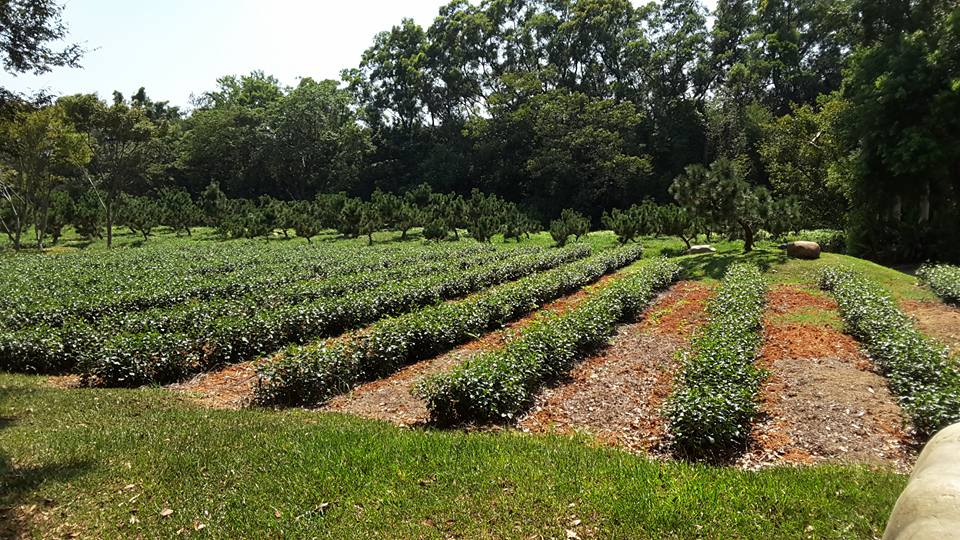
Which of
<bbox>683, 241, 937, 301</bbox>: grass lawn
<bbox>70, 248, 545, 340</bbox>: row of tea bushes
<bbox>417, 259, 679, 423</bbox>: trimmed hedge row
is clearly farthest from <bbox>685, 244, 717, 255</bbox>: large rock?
<bbox>417, 259, 679, 423</bbox>: trimmed hedge row

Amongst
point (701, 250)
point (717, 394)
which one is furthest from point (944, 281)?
point (717, 394)

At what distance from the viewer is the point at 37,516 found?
5.53 m

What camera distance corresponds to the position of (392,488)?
5.98 meters

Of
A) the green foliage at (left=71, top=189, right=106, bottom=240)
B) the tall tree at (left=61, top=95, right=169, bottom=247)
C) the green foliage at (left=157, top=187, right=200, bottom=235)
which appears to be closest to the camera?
the tall tree at (left=61, top=95, right=169, bottom=247)

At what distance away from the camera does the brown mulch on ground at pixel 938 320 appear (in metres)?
12.7

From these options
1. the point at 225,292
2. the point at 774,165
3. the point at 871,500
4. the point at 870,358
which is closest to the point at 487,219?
the point at 774,165

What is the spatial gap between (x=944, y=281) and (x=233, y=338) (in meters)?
22.3

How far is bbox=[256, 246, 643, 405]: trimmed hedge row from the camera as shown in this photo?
10055 mm

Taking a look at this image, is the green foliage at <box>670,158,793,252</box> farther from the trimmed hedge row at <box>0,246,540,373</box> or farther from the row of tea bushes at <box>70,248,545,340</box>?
the trimmed hedge row at <box>0,246,540,373</box>

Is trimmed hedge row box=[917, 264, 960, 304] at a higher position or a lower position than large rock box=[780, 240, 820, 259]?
lower

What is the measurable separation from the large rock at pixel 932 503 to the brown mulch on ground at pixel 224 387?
9.74m

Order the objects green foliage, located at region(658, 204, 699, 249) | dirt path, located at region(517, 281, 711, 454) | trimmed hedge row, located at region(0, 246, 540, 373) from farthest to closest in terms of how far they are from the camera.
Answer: green foliage, located at region(658, 204, 699, 249) < trimmed hedge row, located at region(0, 246, 540, 373) < dirt path, located at region(517, 281, 711, 454)

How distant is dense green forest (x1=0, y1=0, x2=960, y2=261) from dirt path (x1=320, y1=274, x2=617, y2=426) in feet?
63.0

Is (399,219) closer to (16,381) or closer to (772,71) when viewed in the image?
(16,381)
